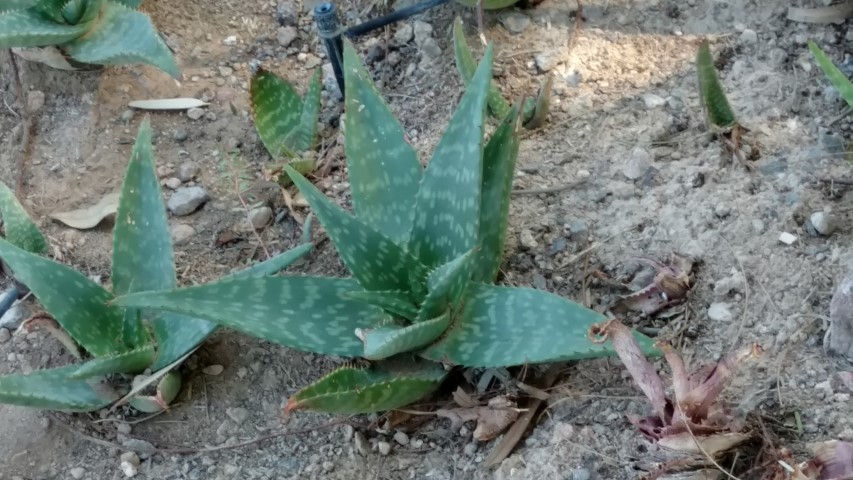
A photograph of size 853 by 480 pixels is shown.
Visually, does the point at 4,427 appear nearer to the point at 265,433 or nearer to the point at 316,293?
the point at 265,433

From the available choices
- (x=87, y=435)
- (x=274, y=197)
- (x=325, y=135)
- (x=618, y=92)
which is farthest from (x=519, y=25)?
(x=87, y=435)

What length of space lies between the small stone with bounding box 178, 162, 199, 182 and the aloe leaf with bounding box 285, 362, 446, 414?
718mm

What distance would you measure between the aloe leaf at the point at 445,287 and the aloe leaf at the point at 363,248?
59 millimetres

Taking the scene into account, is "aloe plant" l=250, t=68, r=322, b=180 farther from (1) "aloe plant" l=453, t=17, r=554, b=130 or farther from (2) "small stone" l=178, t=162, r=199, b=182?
(1) "aloe plant" l=453, t=17, r=554, b=130

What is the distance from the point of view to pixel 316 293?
1.34 m

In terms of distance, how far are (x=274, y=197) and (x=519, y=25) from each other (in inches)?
24.7

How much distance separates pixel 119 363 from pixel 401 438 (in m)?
0.46

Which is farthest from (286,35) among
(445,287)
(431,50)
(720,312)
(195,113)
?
(720,312)

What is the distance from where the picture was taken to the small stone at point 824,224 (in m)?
1.35

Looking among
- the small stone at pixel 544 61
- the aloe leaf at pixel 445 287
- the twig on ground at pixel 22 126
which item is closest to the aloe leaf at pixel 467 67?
the small stone at pixel 544 61

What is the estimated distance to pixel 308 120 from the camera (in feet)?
5.99

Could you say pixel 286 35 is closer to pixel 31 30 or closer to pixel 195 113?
pixel 195 113

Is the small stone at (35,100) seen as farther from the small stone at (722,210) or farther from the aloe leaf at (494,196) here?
the small stone at (722,210)

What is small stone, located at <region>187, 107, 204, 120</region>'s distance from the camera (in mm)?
1962
